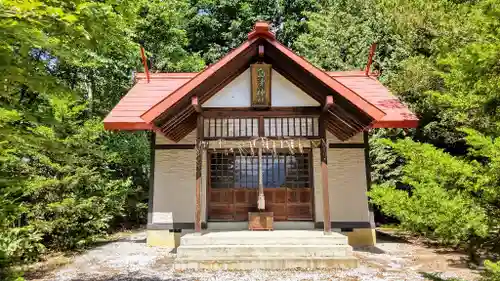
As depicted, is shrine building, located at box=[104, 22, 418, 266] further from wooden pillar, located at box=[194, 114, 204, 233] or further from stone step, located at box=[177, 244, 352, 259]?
stone step, located at box=[177, 244, 352, 259]

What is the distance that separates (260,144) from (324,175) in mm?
1568

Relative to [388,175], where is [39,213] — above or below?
below

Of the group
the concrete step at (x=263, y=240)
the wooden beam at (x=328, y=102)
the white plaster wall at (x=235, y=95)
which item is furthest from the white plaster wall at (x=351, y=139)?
the concrete step at (x=263, y=240)

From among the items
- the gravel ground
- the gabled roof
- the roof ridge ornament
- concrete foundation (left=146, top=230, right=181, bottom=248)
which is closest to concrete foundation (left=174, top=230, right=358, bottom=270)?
the gravel ground

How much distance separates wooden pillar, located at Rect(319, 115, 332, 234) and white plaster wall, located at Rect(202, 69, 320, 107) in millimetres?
691

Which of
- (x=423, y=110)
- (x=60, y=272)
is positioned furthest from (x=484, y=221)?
(x=423, y=110)

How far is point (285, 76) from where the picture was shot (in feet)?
28.2

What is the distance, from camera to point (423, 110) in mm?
12609

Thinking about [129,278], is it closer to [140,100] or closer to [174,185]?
[174,185]

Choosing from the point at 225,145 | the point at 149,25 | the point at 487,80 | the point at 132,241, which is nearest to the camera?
the point at 487,80

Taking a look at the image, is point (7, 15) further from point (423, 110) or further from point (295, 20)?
point (295, 20)

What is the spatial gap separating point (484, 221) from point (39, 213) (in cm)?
895

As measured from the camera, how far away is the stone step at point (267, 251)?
7.10 m

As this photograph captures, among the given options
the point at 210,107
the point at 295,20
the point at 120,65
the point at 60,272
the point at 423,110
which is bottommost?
the point at 60,272
